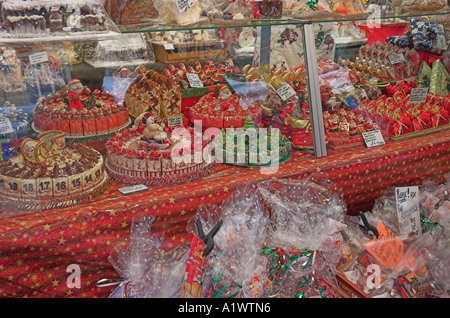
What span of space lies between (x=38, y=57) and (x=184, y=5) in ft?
2.39

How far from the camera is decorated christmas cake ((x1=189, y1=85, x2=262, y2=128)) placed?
A: 7.72 ft

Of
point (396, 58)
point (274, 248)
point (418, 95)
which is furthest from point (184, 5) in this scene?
point (396, 58)

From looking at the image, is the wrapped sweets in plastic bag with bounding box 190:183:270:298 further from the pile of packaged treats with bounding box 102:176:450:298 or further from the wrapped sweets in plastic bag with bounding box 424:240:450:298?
the wrapped sweets in plastic bag with bounding box 424:240:450:298

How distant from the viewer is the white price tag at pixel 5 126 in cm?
193

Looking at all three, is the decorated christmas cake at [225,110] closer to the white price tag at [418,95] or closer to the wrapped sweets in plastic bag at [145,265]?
the wrapped sweets in plastic bag at [145,265]

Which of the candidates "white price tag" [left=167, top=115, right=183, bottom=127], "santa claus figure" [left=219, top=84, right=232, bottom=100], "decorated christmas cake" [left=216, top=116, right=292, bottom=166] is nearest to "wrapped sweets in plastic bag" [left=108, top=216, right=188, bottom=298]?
"decorated christmas cake" [left=216, top=116, right=292, bottom=166]

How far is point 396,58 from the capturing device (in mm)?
3355

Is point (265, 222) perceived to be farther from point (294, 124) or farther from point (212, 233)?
point (294, 124)

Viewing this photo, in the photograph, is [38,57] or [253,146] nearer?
[38,57]

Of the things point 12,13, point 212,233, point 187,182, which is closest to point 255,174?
point 187,182

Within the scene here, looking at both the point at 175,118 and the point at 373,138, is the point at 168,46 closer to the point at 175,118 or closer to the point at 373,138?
the point at 175,118

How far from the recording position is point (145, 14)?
79.7 inches

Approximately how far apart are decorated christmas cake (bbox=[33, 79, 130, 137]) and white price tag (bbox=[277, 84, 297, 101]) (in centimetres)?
87

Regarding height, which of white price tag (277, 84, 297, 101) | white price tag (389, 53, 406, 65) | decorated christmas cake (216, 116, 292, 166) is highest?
white price tag (389, 53, 406, 65)
